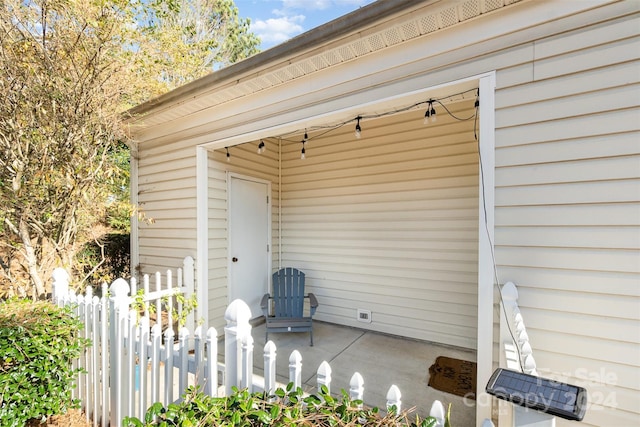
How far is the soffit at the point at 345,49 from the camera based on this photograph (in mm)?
1857

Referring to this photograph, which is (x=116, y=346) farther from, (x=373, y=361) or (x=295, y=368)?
(x=373, y=361)

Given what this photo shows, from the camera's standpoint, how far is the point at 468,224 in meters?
3.30

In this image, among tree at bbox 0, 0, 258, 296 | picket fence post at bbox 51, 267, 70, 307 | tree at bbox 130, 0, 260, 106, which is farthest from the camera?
tree at bbox 130, 0, 260, 106

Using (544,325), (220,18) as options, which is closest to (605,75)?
(544,325)

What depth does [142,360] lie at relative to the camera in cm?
177

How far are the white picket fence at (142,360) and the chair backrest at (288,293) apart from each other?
6.18 ft

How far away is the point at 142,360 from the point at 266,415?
122 cm

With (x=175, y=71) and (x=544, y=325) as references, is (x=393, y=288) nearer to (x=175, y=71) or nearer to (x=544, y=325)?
(x=544, y=325)

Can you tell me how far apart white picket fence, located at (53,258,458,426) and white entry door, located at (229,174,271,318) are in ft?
5.96

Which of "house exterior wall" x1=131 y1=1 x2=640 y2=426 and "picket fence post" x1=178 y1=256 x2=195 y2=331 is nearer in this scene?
"house exterior wall" x1=131 y1=1 x2=640 y2=426

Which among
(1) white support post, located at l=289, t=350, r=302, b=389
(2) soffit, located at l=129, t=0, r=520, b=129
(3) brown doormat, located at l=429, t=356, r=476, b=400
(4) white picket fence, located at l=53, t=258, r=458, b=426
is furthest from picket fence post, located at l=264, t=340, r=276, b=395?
(2) soffit, located at l=129, t=0, r=520, b=129

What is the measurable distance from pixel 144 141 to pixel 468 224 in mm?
4519

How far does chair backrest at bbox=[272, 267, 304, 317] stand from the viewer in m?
3.96

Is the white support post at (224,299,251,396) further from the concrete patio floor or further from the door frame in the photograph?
the door frame
